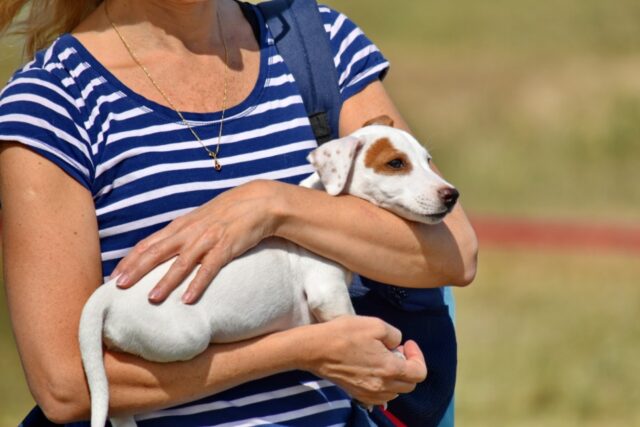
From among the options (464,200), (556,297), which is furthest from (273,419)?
(464,200)

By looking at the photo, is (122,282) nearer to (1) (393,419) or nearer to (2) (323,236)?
(2) (323,236)

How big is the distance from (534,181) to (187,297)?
9.81 metres

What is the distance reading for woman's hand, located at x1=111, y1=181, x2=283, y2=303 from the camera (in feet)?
8.00

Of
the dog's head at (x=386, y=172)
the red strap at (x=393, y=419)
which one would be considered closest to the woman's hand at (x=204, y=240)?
the dog's head at (x=386, y=172)

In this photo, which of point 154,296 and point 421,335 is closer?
point 154,296

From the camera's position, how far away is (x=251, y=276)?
2543 mm

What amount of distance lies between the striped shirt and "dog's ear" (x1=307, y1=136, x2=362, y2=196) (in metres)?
0.08

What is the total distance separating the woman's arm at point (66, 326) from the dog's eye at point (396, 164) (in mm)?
475

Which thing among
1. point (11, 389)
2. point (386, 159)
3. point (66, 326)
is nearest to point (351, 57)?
point (386, 159)

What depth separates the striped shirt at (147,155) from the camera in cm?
245

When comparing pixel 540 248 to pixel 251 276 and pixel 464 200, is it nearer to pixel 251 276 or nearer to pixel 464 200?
pixel 464 200

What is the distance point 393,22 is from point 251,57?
52.0 ft

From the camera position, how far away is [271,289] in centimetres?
257

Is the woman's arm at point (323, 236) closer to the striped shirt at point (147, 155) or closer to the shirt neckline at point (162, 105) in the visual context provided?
the striped shirt at point (147, 155)
